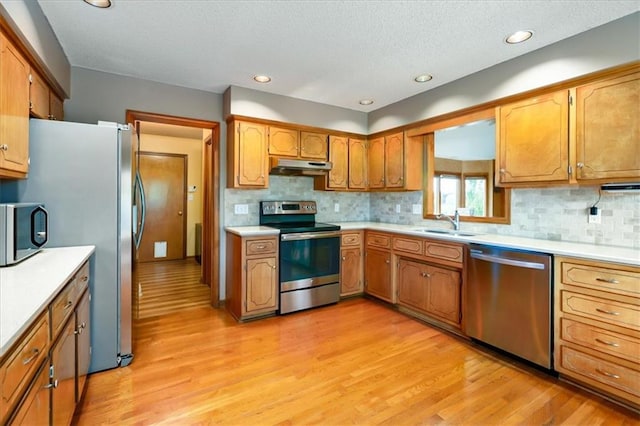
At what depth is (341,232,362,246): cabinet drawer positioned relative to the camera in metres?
3.72

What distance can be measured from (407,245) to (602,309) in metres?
1.59

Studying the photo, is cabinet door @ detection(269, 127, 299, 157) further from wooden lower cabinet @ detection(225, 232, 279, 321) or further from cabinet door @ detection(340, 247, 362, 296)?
cabinet door @ detection(340, 247, 362, 296)

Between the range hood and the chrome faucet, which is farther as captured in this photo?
the range hood

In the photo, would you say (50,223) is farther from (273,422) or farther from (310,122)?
(310,122)

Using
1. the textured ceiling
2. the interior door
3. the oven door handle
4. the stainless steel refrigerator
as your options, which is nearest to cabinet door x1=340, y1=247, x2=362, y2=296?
the oven door handle

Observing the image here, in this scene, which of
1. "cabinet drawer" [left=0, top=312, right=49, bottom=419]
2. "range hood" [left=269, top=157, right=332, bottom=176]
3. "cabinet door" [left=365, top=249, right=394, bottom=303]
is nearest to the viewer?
"cabinet drawer" [left=0, top=312, right=49, bottom=419]

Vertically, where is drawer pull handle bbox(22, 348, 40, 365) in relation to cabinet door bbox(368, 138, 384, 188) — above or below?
below

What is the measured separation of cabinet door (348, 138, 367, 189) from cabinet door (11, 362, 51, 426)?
11.2ft

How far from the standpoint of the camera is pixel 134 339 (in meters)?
2.72

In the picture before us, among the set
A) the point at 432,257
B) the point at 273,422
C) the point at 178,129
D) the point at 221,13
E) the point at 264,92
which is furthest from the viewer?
the point at 178,129

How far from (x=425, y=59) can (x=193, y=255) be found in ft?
17.5

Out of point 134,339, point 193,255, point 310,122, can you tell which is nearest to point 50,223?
point 134,339

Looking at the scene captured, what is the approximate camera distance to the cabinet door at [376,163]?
4047 millimetres

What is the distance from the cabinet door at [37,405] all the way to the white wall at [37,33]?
1.69 m
